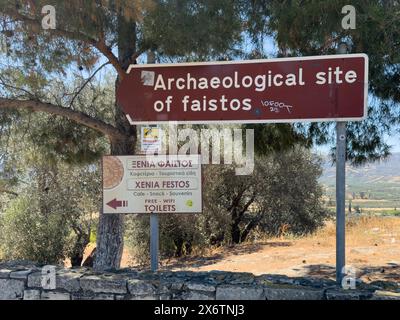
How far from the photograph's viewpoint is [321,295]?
11.2 ft

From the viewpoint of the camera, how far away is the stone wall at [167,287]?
3473 mm

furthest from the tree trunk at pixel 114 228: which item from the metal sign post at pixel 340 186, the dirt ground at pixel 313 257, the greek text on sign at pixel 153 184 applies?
the dirt ground at pixel 313 257

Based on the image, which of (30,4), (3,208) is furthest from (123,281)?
(3,208)

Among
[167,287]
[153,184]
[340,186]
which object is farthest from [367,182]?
[167,287]

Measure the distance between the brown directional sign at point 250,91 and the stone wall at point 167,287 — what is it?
1.44 meters

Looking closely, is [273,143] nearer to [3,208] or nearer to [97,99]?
[97,99]

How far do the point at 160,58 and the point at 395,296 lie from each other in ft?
11.6

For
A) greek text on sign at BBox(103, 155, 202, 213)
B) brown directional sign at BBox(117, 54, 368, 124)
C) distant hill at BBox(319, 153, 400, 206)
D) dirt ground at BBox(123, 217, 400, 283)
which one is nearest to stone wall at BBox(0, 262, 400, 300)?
greek text on sign at BBox(103, 155, 202, 213)

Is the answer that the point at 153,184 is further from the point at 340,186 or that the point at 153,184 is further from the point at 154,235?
the point at 340,186

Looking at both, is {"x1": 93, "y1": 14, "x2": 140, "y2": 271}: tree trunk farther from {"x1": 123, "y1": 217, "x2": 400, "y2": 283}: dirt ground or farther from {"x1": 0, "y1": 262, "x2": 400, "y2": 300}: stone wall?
{"x1": 123, "y1": 217, "x2": 400, "y2": 283}: dirt ground

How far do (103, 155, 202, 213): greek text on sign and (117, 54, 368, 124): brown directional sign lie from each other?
0.39 m

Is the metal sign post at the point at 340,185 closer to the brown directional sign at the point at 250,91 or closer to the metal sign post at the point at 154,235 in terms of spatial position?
the brown directional sign at the point at 250,91

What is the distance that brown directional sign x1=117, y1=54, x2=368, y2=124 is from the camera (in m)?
3.66

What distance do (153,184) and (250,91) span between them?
125 cm
